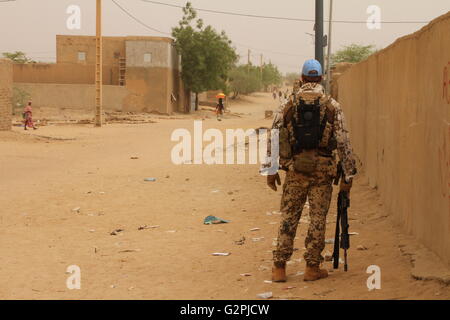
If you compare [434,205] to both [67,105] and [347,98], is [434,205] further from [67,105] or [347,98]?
[67,105]

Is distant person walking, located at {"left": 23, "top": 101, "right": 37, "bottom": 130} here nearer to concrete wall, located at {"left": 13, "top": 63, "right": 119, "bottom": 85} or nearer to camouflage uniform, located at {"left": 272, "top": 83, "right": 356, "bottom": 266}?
concrete wall, located at {"left": 13, "top": 63, "right": 119, "bottom": 85}

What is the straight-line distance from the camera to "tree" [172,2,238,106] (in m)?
54.4

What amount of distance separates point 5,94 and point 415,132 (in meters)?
20.0

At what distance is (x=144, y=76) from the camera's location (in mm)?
48375

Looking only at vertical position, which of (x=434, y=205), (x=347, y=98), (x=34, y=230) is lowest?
(x=34, y=230)

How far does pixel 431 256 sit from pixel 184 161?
428 inches

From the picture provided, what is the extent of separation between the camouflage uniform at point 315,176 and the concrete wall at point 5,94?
2010 centimetres

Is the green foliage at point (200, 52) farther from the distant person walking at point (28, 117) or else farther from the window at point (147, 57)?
the distant person walking at point (28, 117)

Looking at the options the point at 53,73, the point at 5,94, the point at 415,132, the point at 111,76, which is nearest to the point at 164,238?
the point at 415,132

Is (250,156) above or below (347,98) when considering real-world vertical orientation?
below

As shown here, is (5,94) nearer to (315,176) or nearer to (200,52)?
(315,176)

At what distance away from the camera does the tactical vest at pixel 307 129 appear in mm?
5191

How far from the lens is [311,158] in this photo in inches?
208
